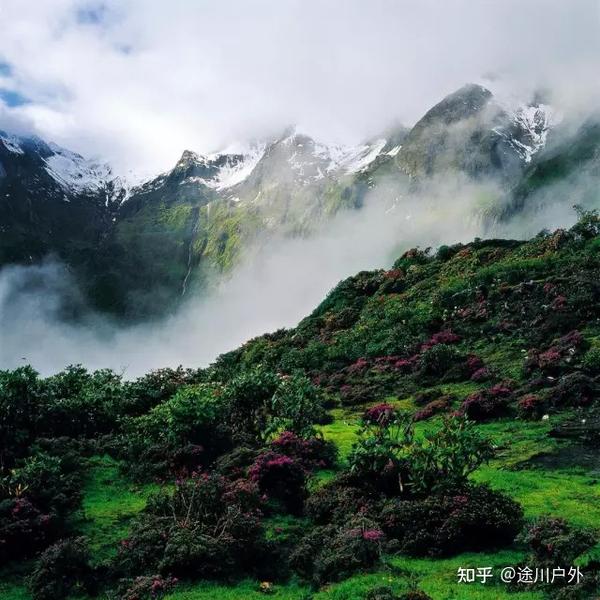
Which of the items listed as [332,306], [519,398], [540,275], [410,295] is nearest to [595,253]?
[540,275]

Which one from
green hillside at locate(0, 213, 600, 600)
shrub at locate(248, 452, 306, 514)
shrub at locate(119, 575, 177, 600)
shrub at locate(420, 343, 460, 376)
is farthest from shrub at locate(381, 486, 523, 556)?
shrub at locate(420, 343, 460, 376)

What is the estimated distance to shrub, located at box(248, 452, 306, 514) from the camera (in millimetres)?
23562

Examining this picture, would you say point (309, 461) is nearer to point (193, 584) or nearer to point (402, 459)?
point (402, 459)

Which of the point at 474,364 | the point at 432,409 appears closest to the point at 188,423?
the point at 432,409

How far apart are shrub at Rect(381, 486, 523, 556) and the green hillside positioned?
0.18ft

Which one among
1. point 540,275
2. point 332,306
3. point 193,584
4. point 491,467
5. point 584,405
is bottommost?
point 193,584

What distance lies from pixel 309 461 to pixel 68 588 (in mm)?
11880

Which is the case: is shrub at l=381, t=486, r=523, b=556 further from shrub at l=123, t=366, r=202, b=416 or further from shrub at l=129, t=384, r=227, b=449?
shrub at l=123, t=366, r=202, b=416

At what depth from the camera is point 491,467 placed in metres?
24.8

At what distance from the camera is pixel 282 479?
24.1 metres

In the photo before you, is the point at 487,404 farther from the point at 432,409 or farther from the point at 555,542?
the point at 555,542

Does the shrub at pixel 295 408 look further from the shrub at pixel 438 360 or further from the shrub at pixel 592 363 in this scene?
the shrub at pixel 592 363

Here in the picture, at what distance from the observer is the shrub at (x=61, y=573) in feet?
56.7

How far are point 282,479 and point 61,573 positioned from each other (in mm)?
9138
